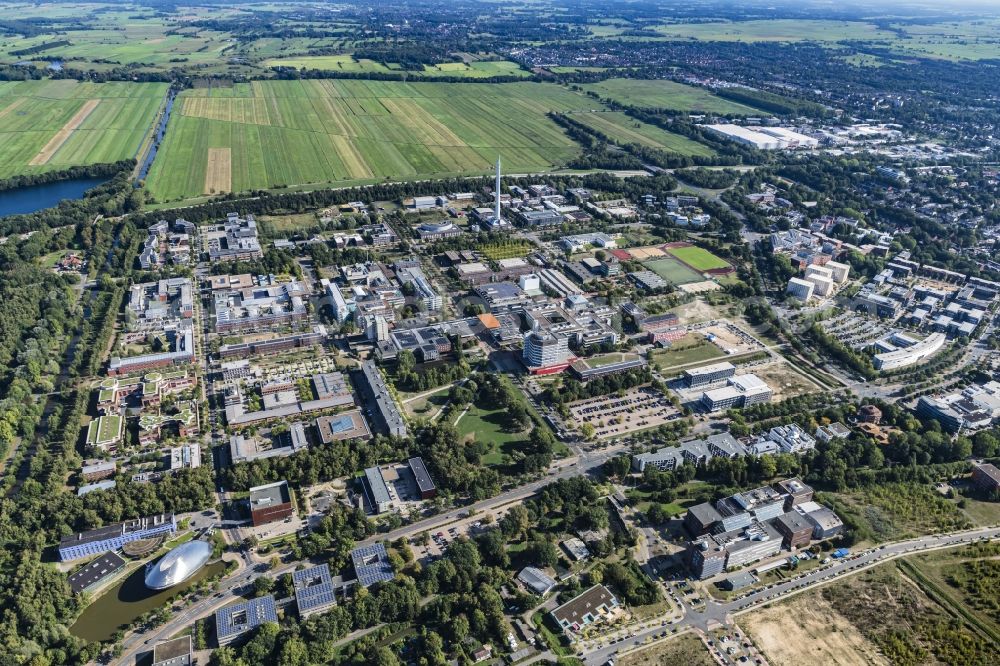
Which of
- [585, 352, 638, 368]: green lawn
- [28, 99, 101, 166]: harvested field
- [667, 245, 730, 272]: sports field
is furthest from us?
[28, 99, 101, 166]: harvested field

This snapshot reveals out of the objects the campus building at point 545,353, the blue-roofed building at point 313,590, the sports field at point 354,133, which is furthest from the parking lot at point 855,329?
the sports field at point 354,133

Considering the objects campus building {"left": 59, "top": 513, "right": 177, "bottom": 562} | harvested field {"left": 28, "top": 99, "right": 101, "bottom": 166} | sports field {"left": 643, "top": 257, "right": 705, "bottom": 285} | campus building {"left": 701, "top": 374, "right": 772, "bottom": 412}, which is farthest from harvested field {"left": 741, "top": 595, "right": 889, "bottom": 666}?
harvested field {"left": 28, "top": 99, "right": 101, "bottom": 166}

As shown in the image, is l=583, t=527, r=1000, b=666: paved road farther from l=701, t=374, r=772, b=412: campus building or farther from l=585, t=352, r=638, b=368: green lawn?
l=585, t=352, r=638, b=368: green lawn

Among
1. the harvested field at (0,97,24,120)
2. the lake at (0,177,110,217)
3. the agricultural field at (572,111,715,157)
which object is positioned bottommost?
the lake at (0,177,110,217)

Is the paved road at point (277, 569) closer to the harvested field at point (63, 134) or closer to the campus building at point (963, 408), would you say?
the campus building at point (963, 408)

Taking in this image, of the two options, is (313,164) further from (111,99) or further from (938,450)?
(938,450)

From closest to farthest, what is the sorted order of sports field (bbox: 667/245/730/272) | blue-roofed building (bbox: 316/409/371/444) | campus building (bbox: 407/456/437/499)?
campus building (bbox: 407/456/437/499) < blue-roofed building (bbox: 316/409/371/444) < sports field (bbox: 667/245/730/272)

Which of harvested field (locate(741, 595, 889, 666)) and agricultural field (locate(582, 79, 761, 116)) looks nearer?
harvested field (locate(741, 595, 889, 666))
